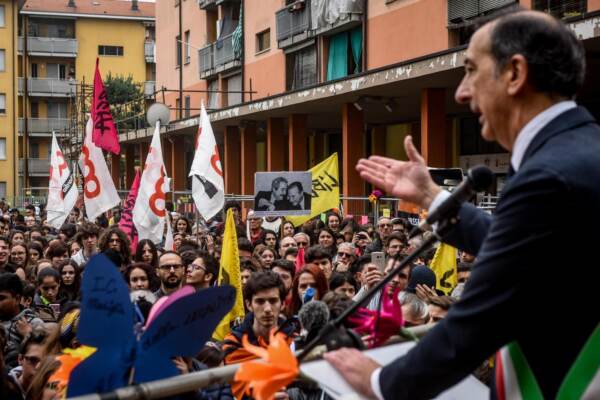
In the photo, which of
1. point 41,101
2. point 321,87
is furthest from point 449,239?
point 41,101

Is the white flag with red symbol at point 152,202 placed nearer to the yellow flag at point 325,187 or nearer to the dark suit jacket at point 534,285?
the yellow flag at point 325,187

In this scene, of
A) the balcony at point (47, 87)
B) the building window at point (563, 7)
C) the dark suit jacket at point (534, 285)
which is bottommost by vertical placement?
the dark suit jacket at point (534, 285)

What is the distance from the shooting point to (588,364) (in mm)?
2164

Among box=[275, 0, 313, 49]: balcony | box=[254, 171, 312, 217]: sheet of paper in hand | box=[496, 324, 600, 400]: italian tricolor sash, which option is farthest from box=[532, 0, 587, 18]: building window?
box=[496, 324, 600, 400]: italian tricolor sash

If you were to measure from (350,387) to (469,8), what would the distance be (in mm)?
17507

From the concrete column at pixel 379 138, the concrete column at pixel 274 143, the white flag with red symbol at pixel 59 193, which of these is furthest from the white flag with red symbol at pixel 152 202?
the concrete column at pixel 379 138

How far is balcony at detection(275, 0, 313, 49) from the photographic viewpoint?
28109mm

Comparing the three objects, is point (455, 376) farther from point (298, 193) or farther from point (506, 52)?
point (298, 193)

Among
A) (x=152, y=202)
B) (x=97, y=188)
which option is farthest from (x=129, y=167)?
(x=152, y=202)

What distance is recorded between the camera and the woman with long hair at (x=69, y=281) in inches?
378

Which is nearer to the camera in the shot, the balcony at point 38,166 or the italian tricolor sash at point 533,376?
the italian tricolor sash at point 533,376

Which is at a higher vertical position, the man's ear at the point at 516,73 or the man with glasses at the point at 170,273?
the man's ear at the point at 516,73

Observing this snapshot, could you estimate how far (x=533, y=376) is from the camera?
→ 7.38 ft

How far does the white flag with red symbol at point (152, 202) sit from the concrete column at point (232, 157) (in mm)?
17201
